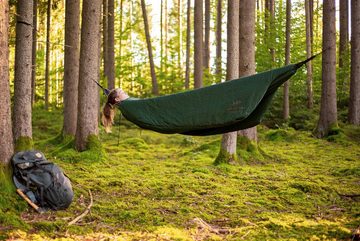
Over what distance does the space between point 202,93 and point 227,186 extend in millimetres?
1847

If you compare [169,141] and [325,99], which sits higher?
[325,99]

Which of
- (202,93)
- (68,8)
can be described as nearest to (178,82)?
(68,8)

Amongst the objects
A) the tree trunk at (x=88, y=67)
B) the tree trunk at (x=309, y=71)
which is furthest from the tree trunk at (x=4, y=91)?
the tree trunk at (x=309, y=71)

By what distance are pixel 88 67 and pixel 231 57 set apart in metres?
2.36

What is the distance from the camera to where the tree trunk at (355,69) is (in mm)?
10914

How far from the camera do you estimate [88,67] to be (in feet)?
23.6

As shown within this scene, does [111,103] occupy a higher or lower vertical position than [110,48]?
lower

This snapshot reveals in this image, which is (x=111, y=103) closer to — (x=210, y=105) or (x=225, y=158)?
(x=210, y=105)

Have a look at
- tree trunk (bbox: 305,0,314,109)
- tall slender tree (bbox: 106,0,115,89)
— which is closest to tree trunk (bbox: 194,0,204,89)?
tall slender tree (bbox: 106,0,115,89)

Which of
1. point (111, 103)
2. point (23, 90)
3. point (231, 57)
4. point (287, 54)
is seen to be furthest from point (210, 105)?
point (287, 54)

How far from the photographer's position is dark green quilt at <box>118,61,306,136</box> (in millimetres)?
4188

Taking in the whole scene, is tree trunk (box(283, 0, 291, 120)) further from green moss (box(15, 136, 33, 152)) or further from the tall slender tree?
green moss (box(15, 136, 33, 152))

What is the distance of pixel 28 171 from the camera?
433cm

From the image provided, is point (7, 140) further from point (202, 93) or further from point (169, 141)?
point (169, 141)
